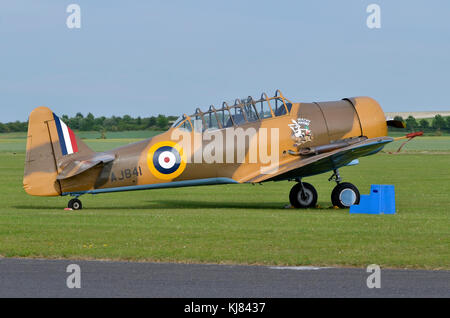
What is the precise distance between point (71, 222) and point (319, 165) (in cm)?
657

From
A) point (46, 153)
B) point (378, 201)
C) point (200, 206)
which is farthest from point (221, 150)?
point (46, 153)

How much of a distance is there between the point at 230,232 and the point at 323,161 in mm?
5237

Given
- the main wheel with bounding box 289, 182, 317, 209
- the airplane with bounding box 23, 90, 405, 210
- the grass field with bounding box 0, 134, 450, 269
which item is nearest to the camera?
the grass field with bounding box 0, 134, 450, 269

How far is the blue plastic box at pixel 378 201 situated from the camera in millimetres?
18172

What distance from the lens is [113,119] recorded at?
109 metres

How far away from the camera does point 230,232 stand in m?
15.0

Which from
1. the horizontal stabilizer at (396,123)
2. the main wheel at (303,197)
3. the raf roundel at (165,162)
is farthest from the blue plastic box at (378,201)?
the raf roundel at (165,162)

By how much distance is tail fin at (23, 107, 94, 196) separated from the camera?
63.9ft

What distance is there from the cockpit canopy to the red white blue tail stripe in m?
2.60

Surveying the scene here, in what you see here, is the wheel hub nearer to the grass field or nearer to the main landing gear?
the main landing gear

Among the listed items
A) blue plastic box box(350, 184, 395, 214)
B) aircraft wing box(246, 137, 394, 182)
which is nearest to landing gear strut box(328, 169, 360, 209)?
aircraft wing box(246, 137, 394, 182)

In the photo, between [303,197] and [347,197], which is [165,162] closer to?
[303,197]

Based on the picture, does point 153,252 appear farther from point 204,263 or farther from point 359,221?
point 359,221
